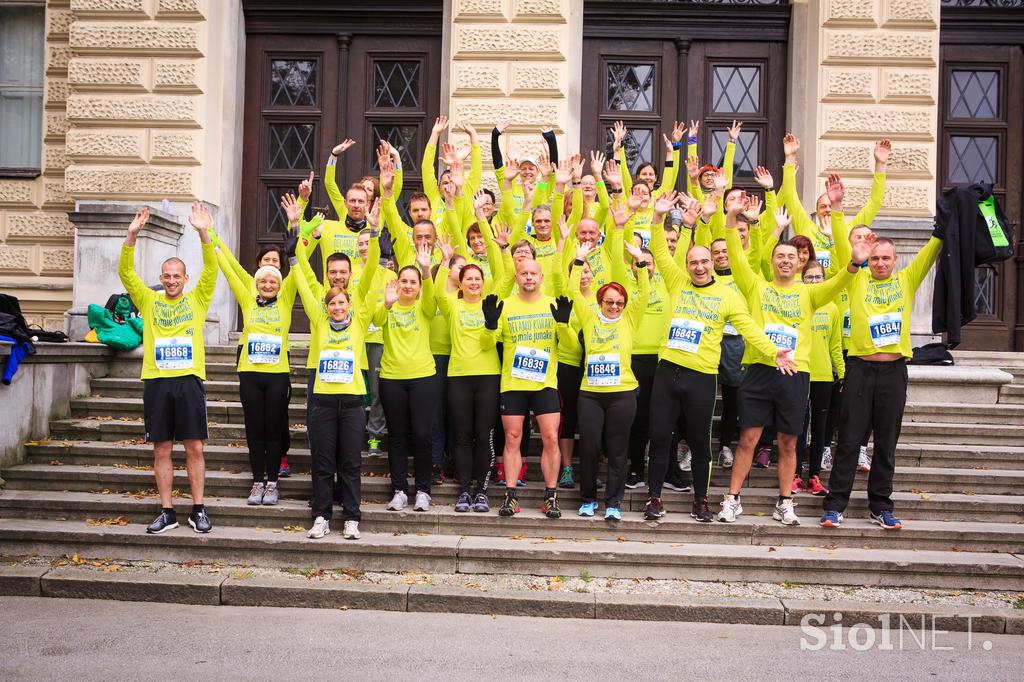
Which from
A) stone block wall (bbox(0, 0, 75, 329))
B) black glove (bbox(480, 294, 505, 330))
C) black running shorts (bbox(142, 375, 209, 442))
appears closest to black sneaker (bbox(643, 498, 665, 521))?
black glove (bbox(480, 294, 505, 330))

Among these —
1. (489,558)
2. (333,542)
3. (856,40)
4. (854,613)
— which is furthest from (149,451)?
(856,40)

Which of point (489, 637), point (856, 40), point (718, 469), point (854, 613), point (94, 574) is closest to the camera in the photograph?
point (489, 637)

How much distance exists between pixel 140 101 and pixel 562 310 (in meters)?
7.04

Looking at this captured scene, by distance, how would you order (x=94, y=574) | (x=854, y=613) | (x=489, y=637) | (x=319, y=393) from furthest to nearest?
(x=319, y=393)
(x=94, y=574)
(x=854, y=613)
(x=489, y=637)

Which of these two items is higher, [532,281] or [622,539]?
[532,281]

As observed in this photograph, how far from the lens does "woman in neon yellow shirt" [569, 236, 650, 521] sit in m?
6.82

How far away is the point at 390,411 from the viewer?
7.00 m

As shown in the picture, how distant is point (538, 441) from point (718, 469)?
158 centimetres

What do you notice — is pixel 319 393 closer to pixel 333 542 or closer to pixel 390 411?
pixel 390 411

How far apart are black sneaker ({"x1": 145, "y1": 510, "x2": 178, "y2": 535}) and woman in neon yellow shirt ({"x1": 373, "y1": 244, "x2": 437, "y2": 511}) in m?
1.65

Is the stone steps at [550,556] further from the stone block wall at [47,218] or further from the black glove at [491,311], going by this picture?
the stone block wall at [47,218]

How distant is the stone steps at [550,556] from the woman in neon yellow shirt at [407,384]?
1.67ft

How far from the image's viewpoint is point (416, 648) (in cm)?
516

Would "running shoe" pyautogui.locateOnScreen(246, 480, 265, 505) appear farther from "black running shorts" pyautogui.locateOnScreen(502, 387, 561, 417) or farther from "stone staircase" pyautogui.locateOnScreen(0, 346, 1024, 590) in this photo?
"black running shorts" pyautogui.locateOnScreen(502, 387, 561, 417)
